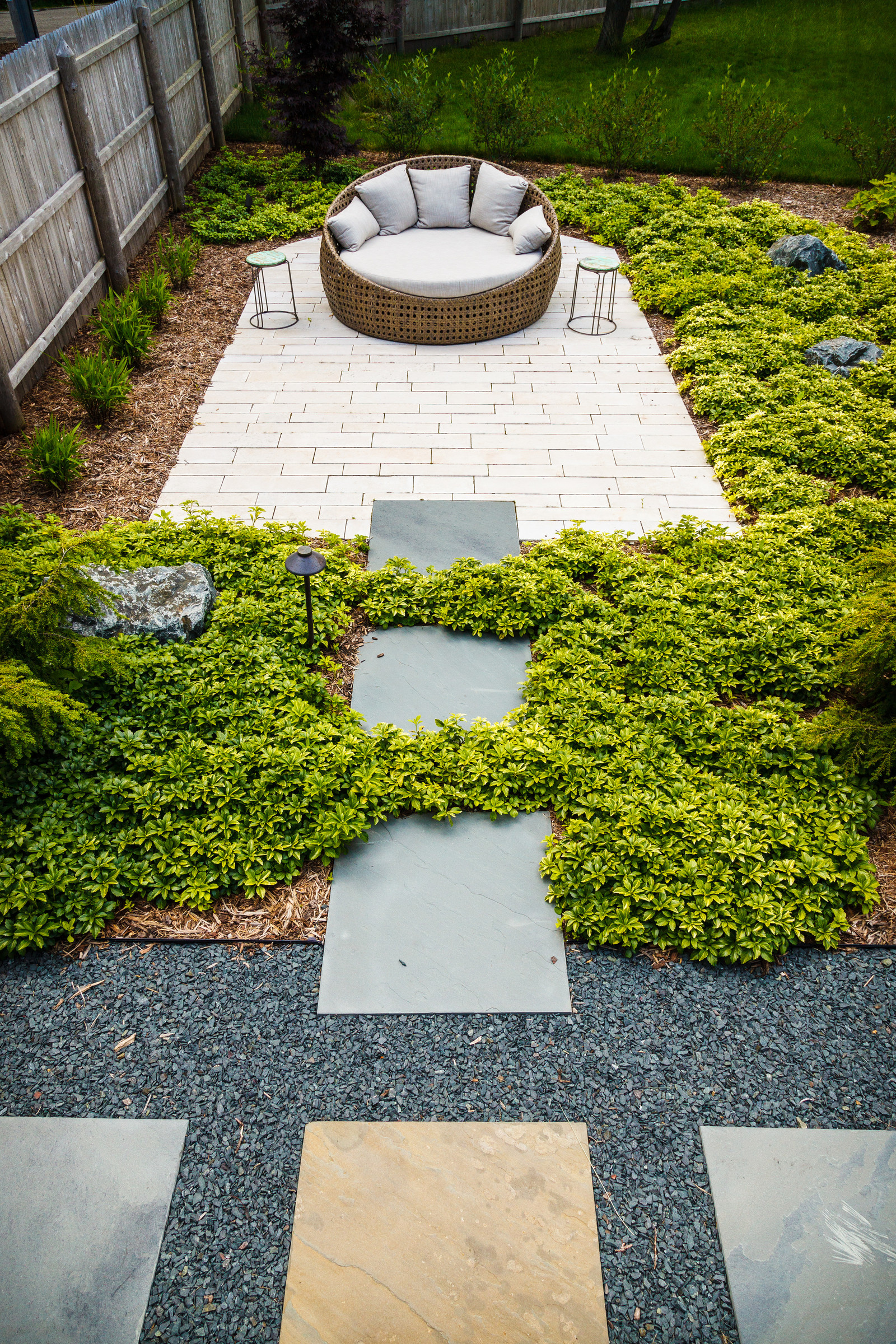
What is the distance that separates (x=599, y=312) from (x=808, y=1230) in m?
7.92

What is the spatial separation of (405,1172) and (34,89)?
7.83 metres

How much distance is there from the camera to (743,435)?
21.8ft

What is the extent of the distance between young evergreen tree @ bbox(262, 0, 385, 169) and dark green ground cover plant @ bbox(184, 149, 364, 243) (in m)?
0.41

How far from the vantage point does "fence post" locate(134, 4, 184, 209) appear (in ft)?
29.1

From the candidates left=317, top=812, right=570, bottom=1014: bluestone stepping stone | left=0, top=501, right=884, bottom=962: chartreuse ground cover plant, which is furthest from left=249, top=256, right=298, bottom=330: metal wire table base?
left=317, top=812, right=570, bottom=1014: bluestone stepping stone

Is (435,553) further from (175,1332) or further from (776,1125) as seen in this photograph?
(175,1332)

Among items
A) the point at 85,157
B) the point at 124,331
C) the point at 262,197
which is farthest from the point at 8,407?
the point at 262,197

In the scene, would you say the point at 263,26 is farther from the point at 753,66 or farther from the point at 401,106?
the point at 753,66

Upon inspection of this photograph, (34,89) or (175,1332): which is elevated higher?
(34,89)

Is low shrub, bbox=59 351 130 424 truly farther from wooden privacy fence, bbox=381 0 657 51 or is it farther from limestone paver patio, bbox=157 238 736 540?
wooden privacy fence, bbox=381 0 657 51

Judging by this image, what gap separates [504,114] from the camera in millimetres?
11797

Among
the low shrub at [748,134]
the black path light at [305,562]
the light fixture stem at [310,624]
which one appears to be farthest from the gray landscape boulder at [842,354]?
the black path light at [305,562]

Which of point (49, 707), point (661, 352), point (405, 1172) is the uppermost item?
point (49, 707)

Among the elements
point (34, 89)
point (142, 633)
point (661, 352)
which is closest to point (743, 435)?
point (661, 352)
